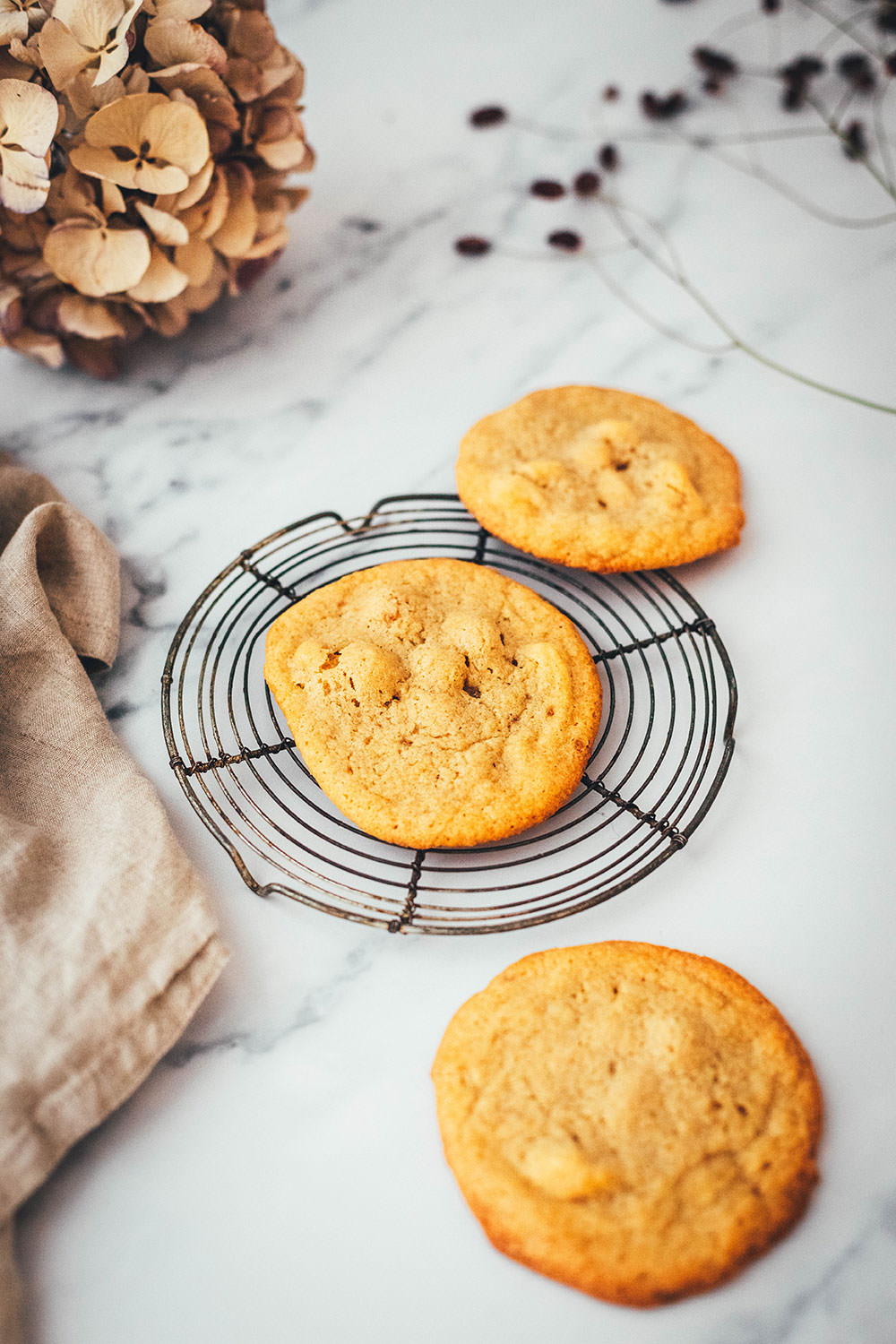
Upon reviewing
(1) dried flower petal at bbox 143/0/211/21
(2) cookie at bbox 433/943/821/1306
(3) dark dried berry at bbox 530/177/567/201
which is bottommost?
(2) cookie at bbox 433/943/821/1306

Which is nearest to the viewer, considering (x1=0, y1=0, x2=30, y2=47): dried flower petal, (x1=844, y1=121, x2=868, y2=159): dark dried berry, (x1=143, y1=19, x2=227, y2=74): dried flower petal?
(x1=0, y1=0, x2=30, y2=47): dried flower petal

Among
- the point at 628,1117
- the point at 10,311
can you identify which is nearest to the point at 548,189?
the point at 10,311

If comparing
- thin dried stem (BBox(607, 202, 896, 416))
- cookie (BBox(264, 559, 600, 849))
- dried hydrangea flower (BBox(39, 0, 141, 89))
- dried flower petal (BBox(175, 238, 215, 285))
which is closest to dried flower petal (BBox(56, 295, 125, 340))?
dried flower petal (BBox(175, 238, 215, 285))

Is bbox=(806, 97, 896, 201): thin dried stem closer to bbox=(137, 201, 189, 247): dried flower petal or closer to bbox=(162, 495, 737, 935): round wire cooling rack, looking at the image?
bbox=(162, 495, 737, 935): round wire cooling rack

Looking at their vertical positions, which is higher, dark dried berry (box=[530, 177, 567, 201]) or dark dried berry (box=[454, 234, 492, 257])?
dark dried berry (box=[530, 177, 567, 201])

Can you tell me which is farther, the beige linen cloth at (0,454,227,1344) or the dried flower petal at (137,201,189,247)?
the dried flower petal at (137,201,189,247)

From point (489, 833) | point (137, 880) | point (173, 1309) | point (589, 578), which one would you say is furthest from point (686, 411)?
point (173, 1309)

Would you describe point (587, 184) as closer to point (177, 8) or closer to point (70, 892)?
point (177, 8)

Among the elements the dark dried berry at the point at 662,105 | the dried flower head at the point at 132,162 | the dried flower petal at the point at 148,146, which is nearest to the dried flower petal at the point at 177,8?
the dried flower head at the point at 132,162
